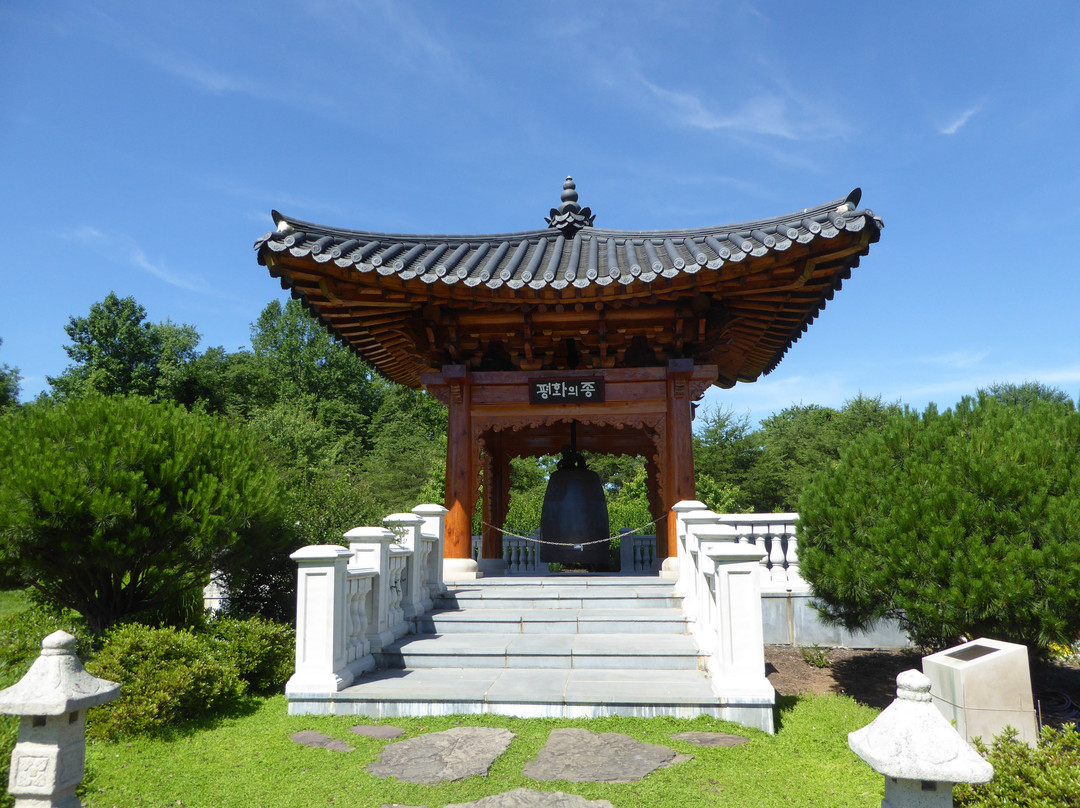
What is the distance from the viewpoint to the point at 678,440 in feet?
27.6

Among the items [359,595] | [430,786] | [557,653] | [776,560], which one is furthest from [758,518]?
[430,786]

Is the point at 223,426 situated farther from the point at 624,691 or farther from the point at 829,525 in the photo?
the point at 829,525

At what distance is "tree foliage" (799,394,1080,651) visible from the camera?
490 centimetres

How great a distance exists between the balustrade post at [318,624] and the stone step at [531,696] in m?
0.12

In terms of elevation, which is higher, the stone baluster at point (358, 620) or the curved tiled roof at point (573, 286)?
the curved tiled roof at point (573, 286)

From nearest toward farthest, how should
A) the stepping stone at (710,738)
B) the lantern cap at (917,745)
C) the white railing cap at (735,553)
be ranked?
the lantern cap at (917,745)
the stepping stone at (710,738)
the white railing cap at (735,553)

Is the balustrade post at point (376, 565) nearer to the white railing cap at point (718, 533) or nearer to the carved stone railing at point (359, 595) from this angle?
the carved stone railing at point (359, 595)

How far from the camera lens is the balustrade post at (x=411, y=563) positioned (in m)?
7.14

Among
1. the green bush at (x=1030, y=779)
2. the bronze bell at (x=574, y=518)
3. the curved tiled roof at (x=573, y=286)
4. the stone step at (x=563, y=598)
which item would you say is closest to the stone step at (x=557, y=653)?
the stone step at (x=563, y=598)

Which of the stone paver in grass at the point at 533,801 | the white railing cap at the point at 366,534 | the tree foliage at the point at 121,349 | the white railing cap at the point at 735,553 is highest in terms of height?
the tree foliage at the point at 121,349

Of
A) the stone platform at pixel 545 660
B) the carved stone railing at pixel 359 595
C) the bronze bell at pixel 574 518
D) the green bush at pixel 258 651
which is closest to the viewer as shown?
the stone platform at pixel 545 660

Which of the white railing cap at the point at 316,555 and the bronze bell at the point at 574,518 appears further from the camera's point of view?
the bronze bell at the point at 574,518

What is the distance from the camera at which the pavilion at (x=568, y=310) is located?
718 cm

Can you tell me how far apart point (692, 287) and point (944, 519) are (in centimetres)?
344
